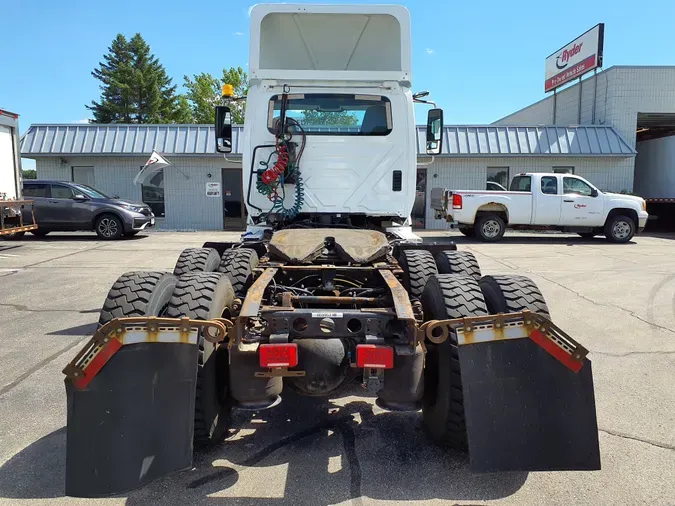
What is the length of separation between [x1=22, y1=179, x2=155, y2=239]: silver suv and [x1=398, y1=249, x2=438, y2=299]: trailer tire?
13168 millimetres

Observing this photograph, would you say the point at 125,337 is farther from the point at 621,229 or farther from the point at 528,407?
the point at 621,229

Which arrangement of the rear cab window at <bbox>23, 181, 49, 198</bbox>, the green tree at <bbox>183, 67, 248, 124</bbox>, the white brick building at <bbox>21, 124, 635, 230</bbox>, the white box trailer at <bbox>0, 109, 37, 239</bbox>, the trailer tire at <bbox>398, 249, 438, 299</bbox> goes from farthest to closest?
the green tree at <bbox>183, 67, 248, 124</bbox> → the white brick building at <bbox>21, 124, 635, 230</bbox> → the rear cab window at <bbox>23, 181, 49, 198</bbox> → the white box trailer at <bbox>0, 109, 37, 239</bbox> → the trailer tire at <bbox>398, 249, 438, 299</bbox>

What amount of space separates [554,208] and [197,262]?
13.6 m

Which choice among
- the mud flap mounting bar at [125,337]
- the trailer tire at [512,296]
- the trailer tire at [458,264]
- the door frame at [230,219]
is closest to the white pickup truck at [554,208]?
the door frame at [230,219]

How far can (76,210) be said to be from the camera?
49.1 feet

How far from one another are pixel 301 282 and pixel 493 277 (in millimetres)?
1450

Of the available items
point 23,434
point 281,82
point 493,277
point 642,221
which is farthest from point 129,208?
point 642,221

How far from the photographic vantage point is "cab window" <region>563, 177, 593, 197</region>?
49.7 feet

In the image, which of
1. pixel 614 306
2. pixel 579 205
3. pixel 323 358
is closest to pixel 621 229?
pixel 579 205

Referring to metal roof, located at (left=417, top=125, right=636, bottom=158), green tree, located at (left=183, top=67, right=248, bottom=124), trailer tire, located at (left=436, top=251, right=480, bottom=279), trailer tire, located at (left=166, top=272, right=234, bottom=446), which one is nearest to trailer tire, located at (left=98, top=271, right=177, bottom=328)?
trailer tire, located at (left=166, top=272, right=234, bottom=446)

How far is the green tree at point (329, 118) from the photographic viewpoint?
520cm

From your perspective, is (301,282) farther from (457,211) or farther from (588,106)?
(588,106)

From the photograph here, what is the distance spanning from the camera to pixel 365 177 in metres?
5.19

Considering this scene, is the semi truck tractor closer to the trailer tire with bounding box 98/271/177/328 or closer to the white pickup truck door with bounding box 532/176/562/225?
the trailer tire with bounding box 98/271/177/328
